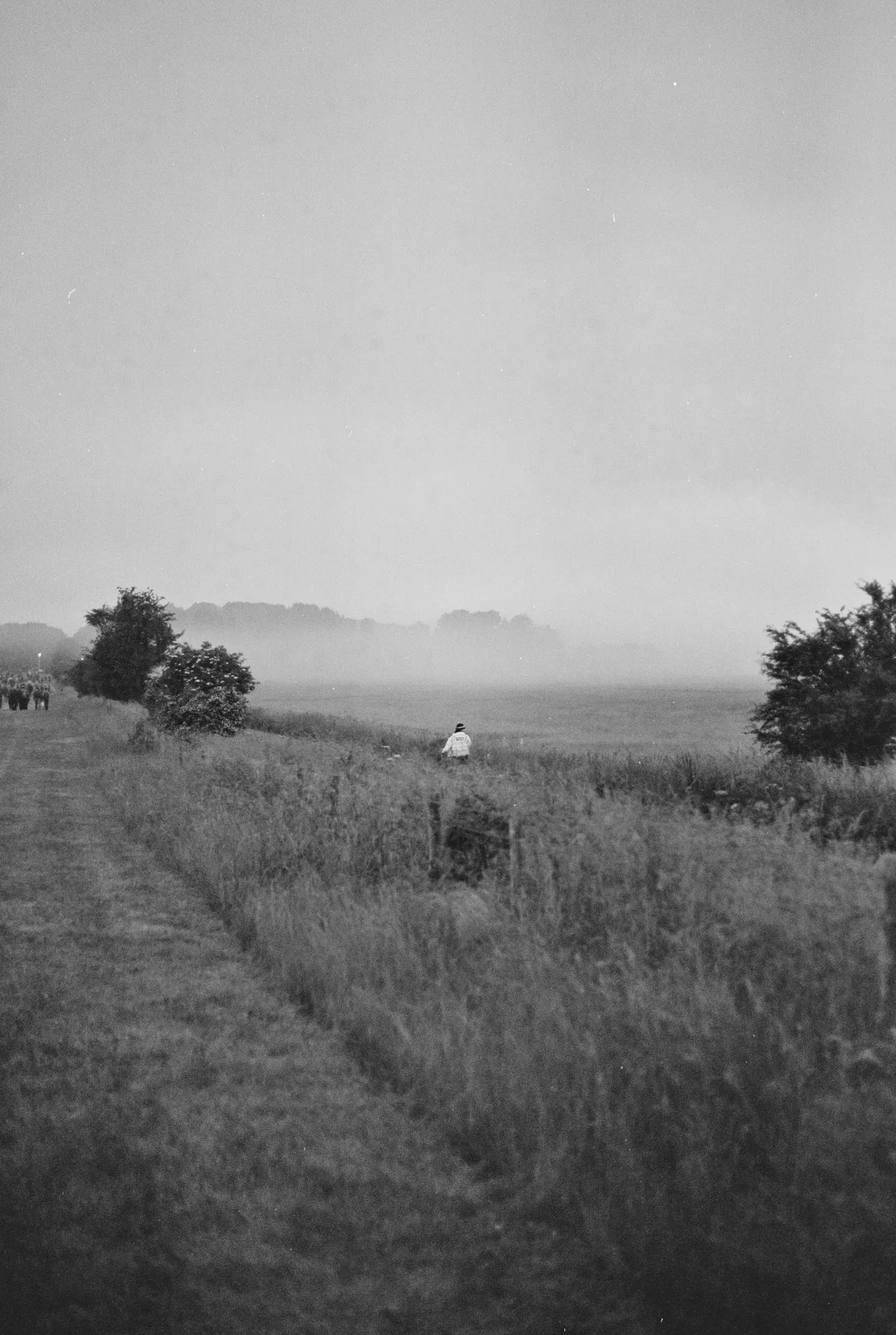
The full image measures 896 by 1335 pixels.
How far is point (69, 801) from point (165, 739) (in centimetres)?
813

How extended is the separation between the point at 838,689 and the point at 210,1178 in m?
25.7

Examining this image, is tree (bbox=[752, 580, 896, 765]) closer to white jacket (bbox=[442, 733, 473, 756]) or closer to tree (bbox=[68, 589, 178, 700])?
white jacket (bbox=[442, 733, 473, 756])

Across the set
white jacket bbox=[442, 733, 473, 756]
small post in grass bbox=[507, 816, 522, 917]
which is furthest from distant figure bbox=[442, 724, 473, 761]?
small post in grass bbox=[507, 816, 522, 917]

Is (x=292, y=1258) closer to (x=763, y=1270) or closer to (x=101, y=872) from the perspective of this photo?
(x=763, y=1270)

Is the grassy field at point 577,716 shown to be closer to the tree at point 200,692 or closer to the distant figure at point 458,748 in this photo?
the distant figure at point 458,748

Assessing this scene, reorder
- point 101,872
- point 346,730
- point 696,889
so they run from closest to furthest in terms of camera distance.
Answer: point 696,889 < point 101,872 < point 346,730

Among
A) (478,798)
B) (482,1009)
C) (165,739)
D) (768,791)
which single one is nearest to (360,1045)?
(482,1009)

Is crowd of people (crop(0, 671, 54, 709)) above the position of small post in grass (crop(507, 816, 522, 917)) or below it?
above

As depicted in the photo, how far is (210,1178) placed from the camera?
4254mm

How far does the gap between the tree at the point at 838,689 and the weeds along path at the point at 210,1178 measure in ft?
73.3

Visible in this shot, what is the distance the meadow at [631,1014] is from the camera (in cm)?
349

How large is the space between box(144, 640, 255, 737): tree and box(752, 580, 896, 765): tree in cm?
1496

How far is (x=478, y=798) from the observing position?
9.06 metres

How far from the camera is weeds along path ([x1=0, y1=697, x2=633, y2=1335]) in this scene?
344cm
